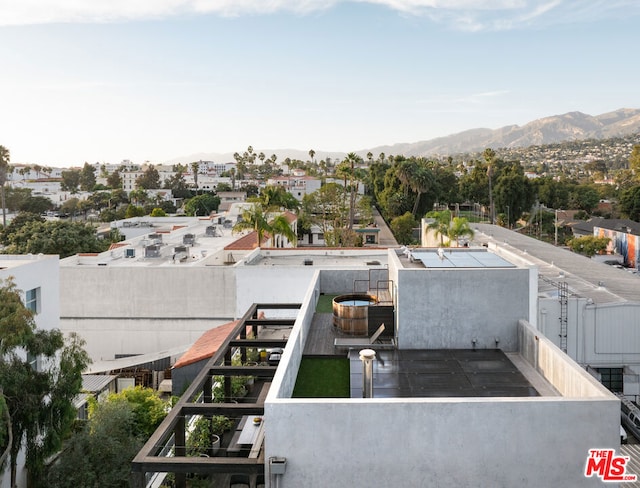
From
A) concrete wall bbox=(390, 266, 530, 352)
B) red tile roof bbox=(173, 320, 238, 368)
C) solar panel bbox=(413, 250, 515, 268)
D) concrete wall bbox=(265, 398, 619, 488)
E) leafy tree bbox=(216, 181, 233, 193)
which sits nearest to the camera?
concrete wall bbox=(265, 398, 619, 488)

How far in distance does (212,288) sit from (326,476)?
25.5 metres

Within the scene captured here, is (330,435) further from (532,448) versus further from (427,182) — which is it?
(427,182)

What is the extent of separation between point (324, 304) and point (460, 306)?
7.17 meters

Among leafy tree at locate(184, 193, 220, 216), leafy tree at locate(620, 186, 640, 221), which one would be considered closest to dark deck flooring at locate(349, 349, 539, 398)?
leafy tree at locate(620, 186, 640, 221)

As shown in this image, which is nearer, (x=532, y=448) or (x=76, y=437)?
(x=532, y=448)

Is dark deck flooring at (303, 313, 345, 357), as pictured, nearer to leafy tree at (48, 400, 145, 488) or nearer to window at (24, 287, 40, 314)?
leafy tree at (48, 400, 145, 488)

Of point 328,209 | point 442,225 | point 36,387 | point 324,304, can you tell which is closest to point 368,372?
point 324,304

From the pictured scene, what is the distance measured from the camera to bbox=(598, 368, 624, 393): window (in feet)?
86.6

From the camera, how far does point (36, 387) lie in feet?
56.1

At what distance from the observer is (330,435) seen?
9633mm

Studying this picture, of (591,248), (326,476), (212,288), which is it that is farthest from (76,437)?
(591,248)

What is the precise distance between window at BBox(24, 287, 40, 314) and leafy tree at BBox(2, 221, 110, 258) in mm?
38511

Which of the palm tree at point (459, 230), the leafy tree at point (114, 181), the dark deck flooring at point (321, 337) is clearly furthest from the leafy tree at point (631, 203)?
the leafy tree at point (114, 181)

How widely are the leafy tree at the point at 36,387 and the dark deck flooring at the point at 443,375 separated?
29.2 ft
